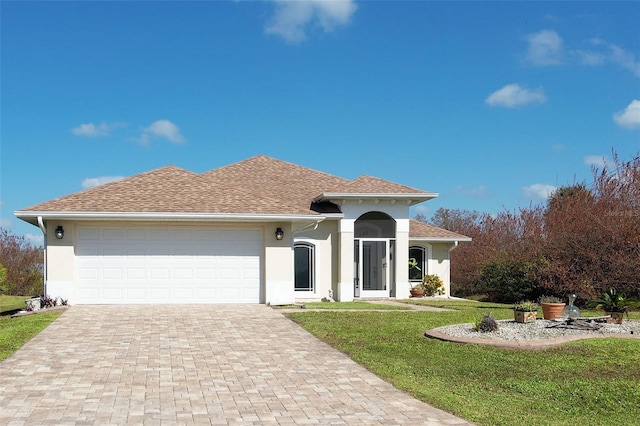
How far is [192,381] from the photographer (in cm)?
906

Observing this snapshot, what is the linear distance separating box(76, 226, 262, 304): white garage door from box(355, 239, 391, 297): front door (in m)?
5.49

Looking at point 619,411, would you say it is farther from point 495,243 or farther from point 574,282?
point 495,243

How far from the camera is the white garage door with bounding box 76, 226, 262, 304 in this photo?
61.1 feet

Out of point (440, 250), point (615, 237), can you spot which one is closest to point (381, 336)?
point (615, 237)

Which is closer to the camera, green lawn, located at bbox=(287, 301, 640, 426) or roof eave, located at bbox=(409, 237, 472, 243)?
green lawn, located at bbox=(287, 301, 640, 426)

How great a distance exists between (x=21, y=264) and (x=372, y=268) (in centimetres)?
1786

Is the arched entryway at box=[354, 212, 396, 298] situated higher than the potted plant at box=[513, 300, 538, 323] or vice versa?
the arched entryway at box=[354, 212, 396, 298]

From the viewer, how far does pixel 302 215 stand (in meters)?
18.8

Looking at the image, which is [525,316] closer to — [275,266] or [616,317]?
[616,317]

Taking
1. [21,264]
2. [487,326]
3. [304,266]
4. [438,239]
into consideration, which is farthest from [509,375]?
[21,264]

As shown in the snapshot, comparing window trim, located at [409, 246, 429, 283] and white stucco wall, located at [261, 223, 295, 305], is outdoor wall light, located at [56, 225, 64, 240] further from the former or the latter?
window trim, located at [409, 246, 429, 283]

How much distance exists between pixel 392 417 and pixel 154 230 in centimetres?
1294

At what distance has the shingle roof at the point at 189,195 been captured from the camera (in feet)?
60.4

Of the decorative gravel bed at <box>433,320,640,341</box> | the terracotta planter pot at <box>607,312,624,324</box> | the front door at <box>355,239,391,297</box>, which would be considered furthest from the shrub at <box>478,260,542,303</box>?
the decorative gravel bed at <box>433,320,640,341</box>
